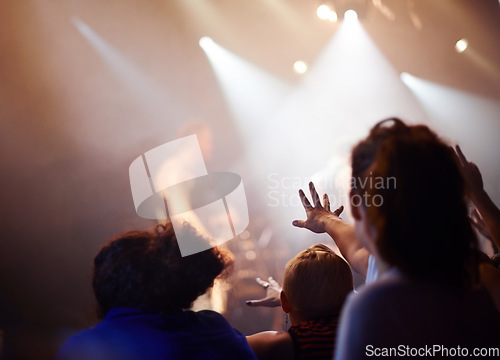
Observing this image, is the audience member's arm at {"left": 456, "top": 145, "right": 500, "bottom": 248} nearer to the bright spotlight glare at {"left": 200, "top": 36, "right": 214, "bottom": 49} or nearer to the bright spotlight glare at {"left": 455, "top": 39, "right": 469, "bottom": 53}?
the bright spotlight glare at {"left": 200, "top": 36, "right": 214, "bottom": 49}

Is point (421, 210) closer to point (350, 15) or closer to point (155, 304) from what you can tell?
point (155, 304)

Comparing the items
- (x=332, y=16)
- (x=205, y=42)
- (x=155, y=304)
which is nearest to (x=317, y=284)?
(x=155, y=304)

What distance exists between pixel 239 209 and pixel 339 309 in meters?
3.40

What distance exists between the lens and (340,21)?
3736 mm

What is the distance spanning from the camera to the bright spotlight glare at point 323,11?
3512mm

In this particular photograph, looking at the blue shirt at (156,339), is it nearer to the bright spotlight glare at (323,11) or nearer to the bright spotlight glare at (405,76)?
the bright spotlight glare at (323,11)

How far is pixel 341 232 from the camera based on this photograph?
111cm

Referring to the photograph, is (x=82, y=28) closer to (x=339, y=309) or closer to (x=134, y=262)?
(x=134, y=262)

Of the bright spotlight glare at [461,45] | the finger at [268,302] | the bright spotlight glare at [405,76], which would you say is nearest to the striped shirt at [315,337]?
the finger at [268,302]

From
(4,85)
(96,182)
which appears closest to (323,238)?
(96,182)

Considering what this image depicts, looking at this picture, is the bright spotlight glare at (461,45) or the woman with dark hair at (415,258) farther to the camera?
the bright spotlight glare at (461,45)

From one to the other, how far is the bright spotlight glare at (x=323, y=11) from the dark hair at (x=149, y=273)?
3.23 meters

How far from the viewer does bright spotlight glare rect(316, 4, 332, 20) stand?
11.5 feet

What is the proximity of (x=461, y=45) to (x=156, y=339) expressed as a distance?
444cm
